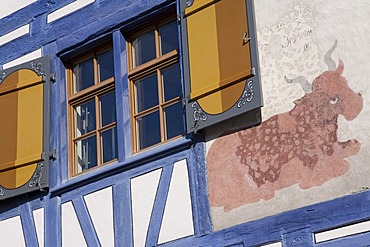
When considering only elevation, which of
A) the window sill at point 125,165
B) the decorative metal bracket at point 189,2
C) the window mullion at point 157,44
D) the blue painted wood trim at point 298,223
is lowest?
the blue painted wood trim at point 298,223

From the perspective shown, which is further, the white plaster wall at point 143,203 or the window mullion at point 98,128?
the window mullion at point 98,128

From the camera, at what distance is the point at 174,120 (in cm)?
809

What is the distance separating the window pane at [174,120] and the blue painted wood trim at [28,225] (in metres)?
1.40

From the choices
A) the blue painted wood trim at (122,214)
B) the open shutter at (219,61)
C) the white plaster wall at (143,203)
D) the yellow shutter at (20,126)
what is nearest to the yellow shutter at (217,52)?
the open shutter at (219,61)

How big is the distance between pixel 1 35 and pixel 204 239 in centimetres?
326

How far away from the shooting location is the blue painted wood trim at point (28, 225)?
8.51m

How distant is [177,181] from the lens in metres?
7.71

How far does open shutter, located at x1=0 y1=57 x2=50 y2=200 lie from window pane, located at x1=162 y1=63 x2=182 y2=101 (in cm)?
116

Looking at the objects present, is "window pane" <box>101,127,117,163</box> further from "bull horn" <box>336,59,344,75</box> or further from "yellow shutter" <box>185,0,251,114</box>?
"bull horn" <box>336,59,344,75</box>

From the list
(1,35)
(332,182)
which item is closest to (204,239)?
(332,182)

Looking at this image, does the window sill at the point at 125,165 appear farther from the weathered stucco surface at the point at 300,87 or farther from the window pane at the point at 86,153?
the weathered stucco surface at the point at 300,87

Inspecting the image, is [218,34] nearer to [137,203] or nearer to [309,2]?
[309,2]

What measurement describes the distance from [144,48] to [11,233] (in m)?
1.85

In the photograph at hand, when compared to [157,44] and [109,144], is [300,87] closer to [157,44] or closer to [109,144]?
[157,44]
